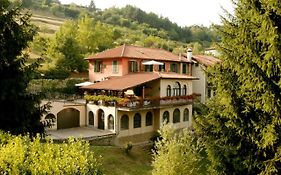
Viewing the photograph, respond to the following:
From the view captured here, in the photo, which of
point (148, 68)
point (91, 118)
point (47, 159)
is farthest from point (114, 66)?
point (47, 159)

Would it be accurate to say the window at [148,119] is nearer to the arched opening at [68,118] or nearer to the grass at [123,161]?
the grass at [123,161]

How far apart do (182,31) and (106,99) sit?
112530 mm

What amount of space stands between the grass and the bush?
1542 centimetres

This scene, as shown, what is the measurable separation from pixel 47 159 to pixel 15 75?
755cm

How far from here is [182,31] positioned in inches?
5536

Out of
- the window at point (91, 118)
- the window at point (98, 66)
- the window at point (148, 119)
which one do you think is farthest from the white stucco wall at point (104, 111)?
the window at point (98, 66)

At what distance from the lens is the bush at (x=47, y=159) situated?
25.8 feet

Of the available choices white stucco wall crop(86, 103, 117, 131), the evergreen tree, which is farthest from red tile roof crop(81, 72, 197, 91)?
the evergreen tree

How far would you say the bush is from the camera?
310 inches

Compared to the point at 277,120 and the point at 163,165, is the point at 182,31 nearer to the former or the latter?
the point at 163,165

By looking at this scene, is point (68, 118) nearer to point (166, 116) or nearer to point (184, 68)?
point (166, 116)

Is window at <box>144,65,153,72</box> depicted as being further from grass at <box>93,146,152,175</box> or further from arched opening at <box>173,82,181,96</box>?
grass at <box>93,146,152,175</box>

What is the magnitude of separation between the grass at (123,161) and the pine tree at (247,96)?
13606 mm

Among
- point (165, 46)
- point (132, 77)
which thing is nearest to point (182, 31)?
point (165, 46)
